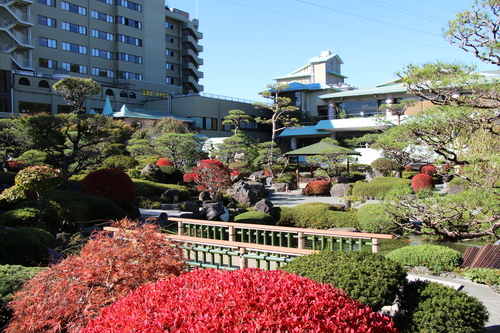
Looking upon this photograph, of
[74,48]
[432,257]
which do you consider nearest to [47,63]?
[74,48]

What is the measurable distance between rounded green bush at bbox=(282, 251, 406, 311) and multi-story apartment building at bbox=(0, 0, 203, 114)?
3880cm

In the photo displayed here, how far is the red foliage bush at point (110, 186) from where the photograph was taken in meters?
14.7

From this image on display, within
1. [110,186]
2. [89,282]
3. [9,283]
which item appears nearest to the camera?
[89,282]

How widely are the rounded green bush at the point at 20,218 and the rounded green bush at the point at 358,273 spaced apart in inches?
360

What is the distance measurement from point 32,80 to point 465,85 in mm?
40306

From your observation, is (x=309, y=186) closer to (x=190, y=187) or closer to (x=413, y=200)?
(x=190, y=187)

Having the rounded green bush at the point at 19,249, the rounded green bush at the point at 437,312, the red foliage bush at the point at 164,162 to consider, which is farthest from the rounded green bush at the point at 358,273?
the red foliage bush at the point at 164,162

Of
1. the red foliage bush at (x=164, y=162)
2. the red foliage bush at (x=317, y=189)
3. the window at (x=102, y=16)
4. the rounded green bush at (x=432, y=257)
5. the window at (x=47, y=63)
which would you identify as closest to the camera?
the rounded green bush at (x=432, y=257)

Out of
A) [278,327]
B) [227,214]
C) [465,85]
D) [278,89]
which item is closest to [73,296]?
[278,327]

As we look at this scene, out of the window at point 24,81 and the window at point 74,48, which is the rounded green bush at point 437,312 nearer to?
the window at point 24,81

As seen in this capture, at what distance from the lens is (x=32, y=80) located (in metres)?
38.5

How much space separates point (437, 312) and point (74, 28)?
49.7 metres

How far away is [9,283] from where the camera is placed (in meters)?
4.94

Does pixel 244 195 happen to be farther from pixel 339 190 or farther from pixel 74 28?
pixel 74 28
